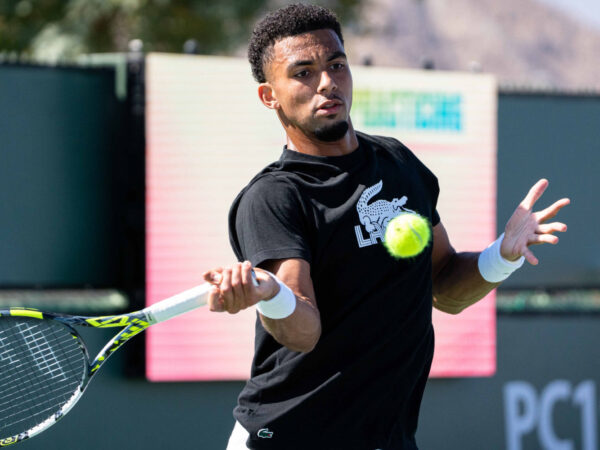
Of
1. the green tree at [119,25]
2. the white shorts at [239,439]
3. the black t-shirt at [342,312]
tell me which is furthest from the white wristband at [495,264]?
the green tree at [119,25]

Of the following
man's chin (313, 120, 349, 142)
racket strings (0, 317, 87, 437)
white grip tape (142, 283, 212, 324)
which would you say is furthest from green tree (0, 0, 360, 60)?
white grip tape (142, 283, 212, 324)

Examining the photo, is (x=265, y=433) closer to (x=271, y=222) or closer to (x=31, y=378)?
(x=271, y=222)

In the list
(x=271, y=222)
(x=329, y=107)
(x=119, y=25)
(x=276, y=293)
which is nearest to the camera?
(x=276, y=293)

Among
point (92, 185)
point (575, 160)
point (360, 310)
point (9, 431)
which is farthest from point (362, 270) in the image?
point (575, 160)

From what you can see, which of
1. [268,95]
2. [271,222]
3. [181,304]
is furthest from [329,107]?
[181,304]

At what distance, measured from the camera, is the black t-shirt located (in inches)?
132

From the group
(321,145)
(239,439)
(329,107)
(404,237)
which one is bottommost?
(239,439)

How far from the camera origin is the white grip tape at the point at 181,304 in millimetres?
3279

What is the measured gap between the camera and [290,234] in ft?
10.6

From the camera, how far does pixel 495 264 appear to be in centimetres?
375

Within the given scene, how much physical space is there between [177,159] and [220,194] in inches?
13.5

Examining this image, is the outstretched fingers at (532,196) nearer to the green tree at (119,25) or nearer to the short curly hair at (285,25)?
the short curly hair at (285,25)

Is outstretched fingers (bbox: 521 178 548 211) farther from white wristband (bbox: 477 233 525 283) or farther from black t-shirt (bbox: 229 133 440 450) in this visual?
black t-shirt (bbox: 229 133 440 450)

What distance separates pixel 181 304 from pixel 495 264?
1.15 meters
